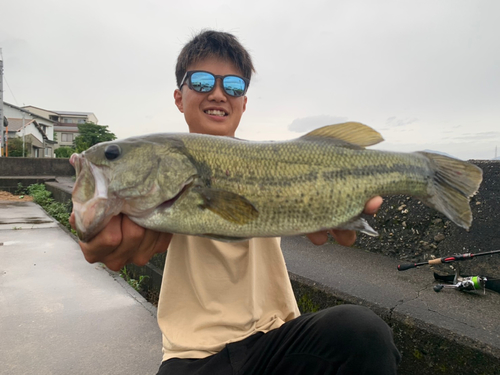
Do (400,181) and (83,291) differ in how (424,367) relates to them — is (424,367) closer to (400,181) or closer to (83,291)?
(400,181)

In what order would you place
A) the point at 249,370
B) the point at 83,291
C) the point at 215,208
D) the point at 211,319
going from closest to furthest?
the point at 215,208
the point at 249,370
the point at 211,319
the point at 83,291

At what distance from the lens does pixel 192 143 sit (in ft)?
6.88

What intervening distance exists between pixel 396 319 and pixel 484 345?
1.96 feet

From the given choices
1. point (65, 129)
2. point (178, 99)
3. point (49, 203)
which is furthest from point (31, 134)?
Answer: point (178, 99)

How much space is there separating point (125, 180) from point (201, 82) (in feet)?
4.22

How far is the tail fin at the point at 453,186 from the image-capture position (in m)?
2.16

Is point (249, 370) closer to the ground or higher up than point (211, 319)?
closer to the ground

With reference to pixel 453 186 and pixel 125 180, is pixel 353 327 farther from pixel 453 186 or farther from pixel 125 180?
pixel 125 180

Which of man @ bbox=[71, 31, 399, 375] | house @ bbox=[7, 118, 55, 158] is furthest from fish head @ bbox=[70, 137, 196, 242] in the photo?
house @ bbox=[7, 118, 55, 158]

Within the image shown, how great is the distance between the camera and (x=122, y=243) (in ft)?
6.71

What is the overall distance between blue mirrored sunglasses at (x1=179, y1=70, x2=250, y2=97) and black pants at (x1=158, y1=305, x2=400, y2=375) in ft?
6.27

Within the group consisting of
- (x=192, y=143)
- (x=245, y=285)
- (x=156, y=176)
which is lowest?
(x=245, y=285)

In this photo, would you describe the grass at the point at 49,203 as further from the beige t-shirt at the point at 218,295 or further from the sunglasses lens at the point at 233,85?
the sunglasses lens at the point at 233,85

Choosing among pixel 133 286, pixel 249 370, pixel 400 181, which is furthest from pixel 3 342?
pixel 400 181
